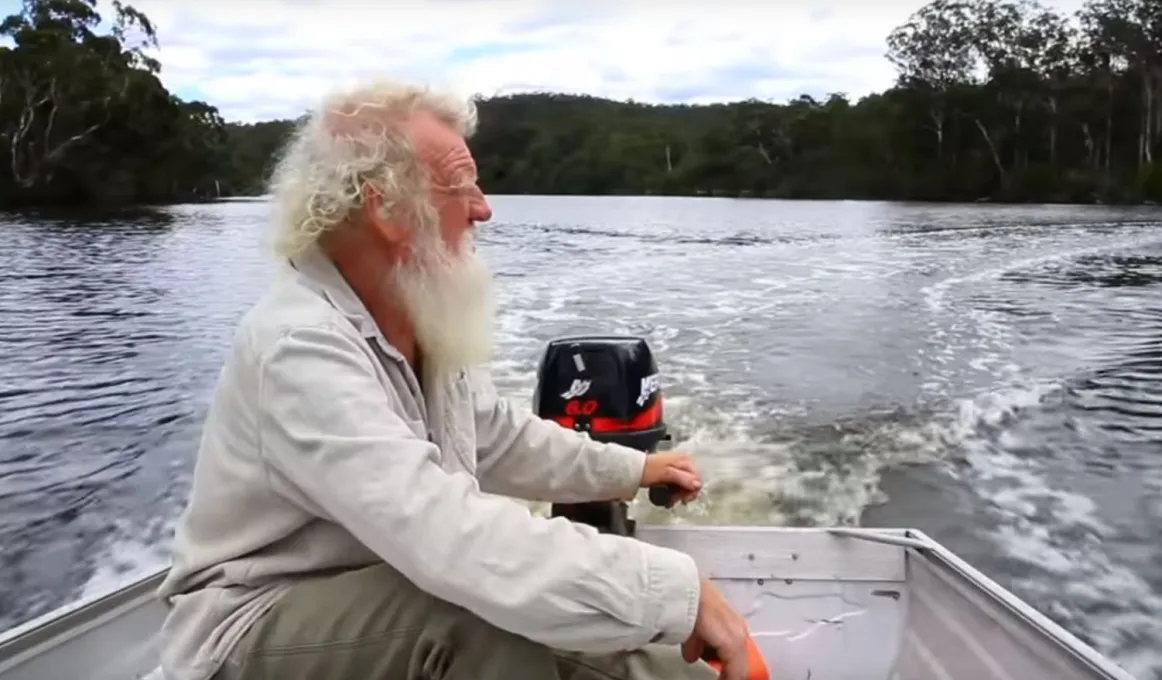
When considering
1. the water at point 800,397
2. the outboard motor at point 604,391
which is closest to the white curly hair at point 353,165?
the water at point 800,397

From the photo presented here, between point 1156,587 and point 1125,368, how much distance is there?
4.49m

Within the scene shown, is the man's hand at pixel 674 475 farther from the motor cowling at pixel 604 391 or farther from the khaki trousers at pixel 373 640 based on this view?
the motor cowling at pixel 604 391

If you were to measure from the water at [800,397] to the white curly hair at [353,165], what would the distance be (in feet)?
0.51

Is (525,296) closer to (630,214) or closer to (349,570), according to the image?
(349,570)

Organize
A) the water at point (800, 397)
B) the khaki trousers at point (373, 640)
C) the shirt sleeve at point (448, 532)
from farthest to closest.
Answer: the water at point (800, 397)
the khaki trousers at point (373, 640)
the shirt sleeve at point (448, 532)

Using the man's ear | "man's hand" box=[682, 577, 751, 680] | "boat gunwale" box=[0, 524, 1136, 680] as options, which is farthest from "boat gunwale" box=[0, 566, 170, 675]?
"man's hand" box=[682, 577, 751, 680]

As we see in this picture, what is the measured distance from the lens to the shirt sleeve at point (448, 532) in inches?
49.4

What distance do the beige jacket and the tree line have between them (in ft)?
81.7

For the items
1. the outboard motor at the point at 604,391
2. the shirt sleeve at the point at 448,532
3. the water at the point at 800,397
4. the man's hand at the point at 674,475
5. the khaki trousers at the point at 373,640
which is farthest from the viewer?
the water at the point at 800,397

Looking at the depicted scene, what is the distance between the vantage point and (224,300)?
43.7 feet

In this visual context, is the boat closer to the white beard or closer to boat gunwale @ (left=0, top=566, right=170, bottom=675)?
boat gunwale @ (left=0, top=566, right=170, bottom=675)

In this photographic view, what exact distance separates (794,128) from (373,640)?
56942 millimetres

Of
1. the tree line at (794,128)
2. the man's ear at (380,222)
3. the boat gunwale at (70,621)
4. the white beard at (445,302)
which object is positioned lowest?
the boat gunwale at (70,621)

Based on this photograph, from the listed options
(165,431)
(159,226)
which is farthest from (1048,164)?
(165,431)
